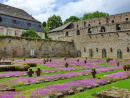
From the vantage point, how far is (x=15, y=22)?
41062mm

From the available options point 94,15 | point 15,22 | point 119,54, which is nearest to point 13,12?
point 15,22

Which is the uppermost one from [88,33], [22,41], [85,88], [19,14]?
[19,14]

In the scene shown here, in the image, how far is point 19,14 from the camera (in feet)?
145

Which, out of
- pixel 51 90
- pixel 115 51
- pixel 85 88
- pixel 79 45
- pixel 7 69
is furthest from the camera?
pixel 79 45

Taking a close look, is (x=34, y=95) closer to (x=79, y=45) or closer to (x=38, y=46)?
(x=38, y=46)

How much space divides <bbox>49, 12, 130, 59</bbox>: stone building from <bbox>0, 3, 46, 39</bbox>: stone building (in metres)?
10.6

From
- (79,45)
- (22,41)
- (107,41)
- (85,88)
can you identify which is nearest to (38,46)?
(22,41)

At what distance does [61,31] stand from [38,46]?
51.0 ft

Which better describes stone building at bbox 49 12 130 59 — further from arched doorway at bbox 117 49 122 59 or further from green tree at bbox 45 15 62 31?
green tree at bbox 45 15 62 31

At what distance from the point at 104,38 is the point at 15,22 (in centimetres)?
2629

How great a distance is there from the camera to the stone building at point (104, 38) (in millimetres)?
34150

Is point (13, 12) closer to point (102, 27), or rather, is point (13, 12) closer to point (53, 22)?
point (53, 22)

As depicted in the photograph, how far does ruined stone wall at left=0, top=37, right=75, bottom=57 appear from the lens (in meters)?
30.4

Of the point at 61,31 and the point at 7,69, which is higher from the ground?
the point at 61,31
